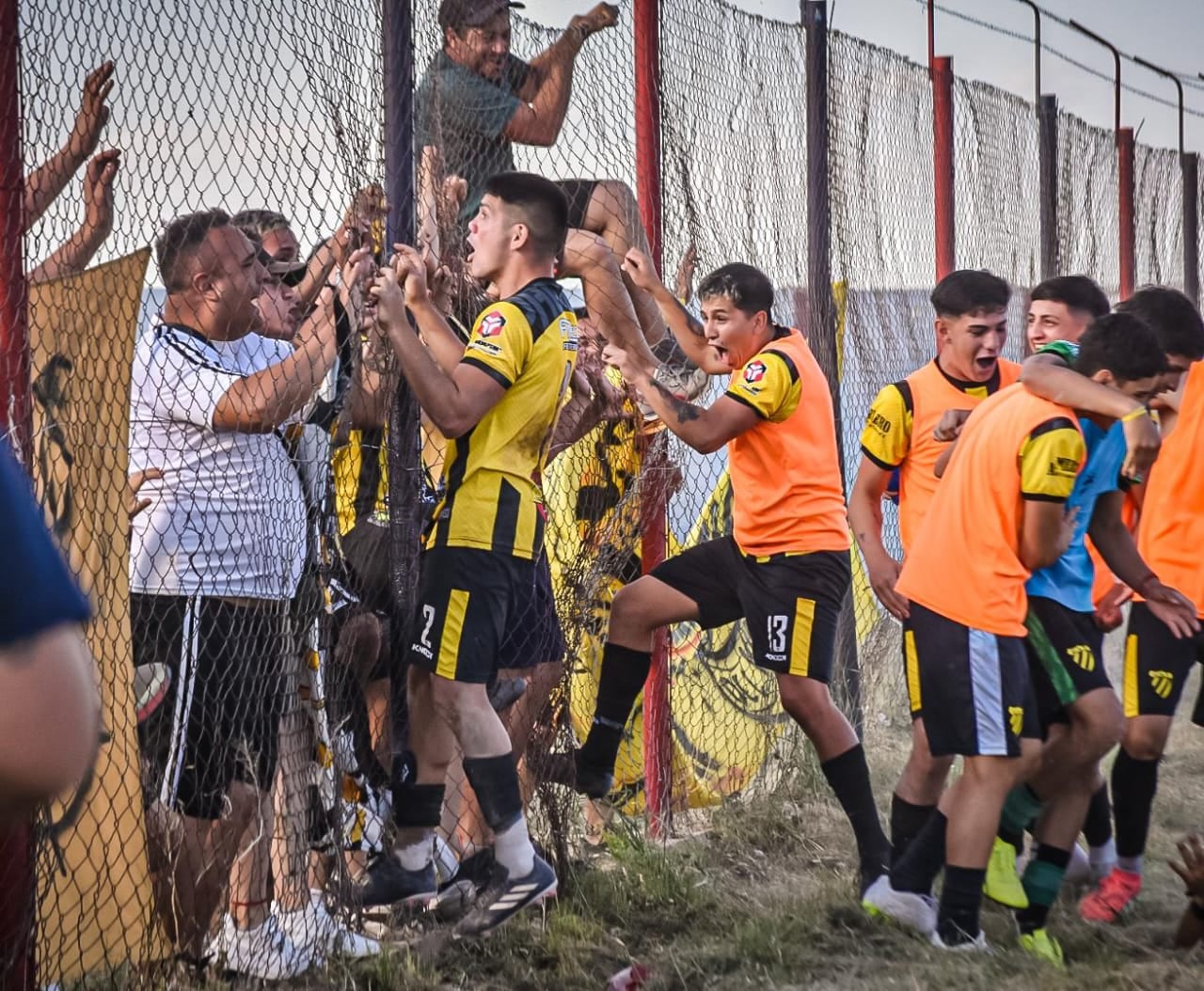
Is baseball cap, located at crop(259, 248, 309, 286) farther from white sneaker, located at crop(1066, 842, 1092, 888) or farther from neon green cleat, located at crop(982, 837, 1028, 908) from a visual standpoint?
white sneaker, located at crop(1066, 842, 1092, 888)

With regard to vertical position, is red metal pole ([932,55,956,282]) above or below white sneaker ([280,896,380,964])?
above

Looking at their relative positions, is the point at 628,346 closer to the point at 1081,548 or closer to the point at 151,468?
the point at 1081,548

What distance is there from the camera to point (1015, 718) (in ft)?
13.8

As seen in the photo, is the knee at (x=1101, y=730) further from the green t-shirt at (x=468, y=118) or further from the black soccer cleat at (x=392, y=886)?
the green t-shirt at (x=468, y=118)

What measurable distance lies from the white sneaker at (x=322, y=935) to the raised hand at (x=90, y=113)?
1984 millimetres

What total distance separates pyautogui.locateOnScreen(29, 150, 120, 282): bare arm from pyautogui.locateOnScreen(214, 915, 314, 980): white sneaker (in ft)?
5.51

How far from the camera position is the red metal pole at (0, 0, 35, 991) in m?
3.38

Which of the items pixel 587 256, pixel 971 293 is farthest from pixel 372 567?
pixel 971 293

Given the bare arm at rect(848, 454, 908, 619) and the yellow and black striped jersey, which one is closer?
the yellow and black striped jersey

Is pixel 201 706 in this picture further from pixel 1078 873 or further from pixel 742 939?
pixel 1078 873

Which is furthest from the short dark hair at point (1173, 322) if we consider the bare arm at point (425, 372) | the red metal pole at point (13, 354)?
the red metal pole at point (13, 354)

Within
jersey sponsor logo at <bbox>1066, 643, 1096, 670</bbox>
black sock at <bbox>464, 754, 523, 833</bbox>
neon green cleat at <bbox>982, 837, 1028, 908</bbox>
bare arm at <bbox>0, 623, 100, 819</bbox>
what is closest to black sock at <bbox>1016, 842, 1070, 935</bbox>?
neon green cleat at <bbox>982, 837, 1028, 908</bbox>

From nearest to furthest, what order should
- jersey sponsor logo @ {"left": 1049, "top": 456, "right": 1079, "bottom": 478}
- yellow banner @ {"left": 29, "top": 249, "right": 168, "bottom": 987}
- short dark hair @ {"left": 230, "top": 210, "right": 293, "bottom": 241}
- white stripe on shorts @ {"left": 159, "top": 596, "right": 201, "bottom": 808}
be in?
yellow banner @ {"left": 29, "top": 249, "right": 168, "bottom": 987} < white stripe on shorts @ {"left": 159, "top": 596, "right": 201, "bottom": 808} < jersey sponsor logo @ {"left": 1049, "top": 456, "right": 1079, "bottom": 478} < short dark hair @ {"left": 230, "top": 210, "right": 293, "bottom": 241}

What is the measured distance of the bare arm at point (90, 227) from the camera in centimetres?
353
